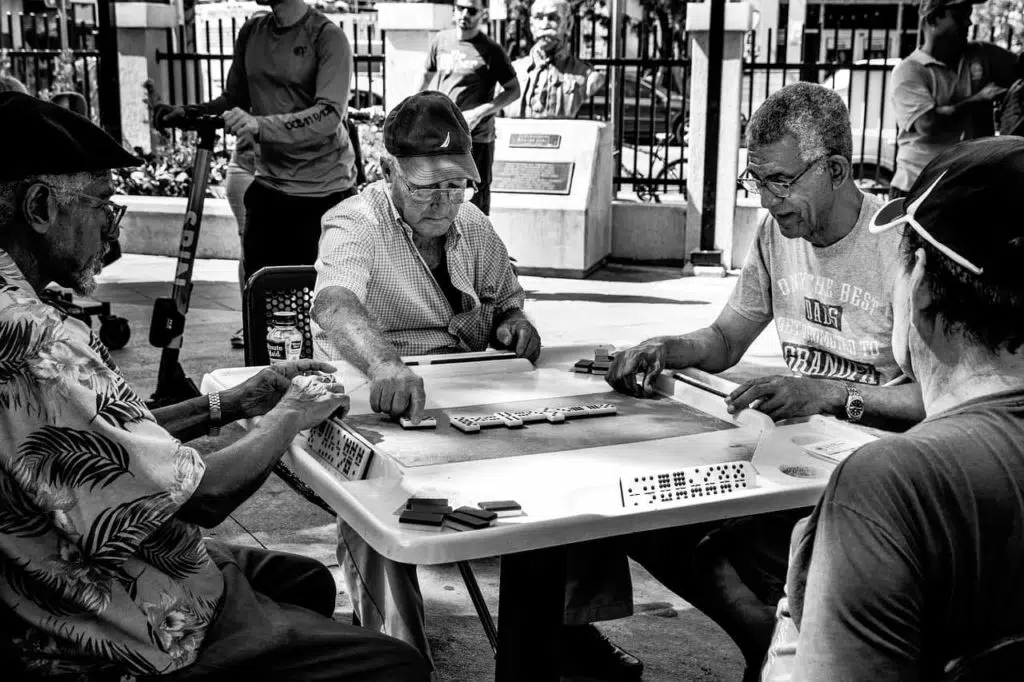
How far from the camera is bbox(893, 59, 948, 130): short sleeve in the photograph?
24.0ft

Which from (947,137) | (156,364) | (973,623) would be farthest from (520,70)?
(973,623)

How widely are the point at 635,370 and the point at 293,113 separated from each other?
10.1ft

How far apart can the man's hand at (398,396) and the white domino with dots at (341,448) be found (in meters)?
0.16

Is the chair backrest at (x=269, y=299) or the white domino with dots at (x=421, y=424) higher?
the chair backrest at (x=269, y=299)

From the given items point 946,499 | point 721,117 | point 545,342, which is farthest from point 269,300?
point 721,117

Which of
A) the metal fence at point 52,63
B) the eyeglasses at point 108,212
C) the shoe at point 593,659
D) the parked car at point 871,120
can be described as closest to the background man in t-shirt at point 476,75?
the parked car at point 871,120

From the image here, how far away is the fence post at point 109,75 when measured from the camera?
372 inches

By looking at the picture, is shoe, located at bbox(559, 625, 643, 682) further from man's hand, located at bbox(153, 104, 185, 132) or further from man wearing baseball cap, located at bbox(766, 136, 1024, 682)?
man's hand, located at bbox(153, 104, 185, 132)

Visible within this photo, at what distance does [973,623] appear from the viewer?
1.38 meters

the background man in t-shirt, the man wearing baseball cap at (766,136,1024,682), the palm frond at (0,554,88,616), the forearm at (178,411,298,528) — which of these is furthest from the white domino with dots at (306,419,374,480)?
the background man in t-shirt

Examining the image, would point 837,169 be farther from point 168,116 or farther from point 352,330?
point 168,116

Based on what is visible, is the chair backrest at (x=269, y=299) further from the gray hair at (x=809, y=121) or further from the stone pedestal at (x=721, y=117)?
the stone pedestal at (x=721, y=117)

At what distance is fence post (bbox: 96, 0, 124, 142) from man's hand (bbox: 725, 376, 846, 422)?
763 centimetres

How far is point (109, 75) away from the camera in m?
9.96
